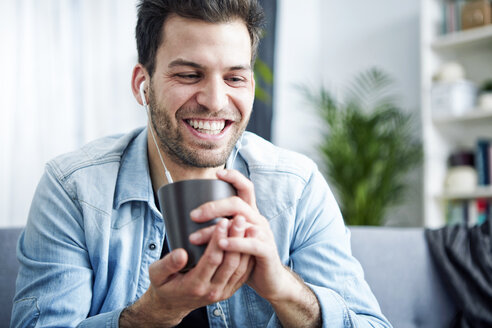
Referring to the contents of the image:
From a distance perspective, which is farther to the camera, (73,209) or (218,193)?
(73,209)

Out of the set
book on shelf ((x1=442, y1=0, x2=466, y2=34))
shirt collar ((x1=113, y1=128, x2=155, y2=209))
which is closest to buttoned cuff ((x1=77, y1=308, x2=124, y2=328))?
shirt collar ((x1=113, y1=128, x2=155, y2=209))

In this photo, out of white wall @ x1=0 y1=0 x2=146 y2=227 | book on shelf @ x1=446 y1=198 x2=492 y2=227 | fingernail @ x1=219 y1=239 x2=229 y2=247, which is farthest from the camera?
book on shelf @ x1=446 y1=198 x2=492 y2=227

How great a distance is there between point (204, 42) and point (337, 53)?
3.22m

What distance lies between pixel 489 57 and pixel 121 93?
2.34 m

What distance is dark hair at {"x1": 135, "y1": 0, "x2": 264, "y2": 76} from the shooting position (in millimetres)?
1099

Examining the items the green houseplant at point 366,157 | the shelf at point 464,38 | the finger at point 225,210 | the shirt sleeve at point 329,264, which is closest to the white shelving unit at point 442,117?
the shelf at point 464,38

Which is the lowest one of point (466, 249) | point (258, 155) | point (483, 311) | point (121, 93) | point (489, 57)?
point (483, 311)

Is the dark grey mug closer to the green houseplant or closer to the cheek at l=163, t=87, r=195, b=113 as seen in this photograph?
the cheek at l=163, t=87, r=195, b=113

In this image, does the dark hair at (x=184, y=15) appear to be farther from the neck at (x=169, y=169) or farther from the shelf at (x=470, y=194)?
the shelf at (x=470, y=194)

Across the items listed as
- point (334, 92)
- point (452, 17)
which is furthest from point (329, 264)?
point (334, 92)

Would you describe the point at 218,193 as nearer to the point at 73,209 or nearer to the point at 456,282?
the point at 73,209

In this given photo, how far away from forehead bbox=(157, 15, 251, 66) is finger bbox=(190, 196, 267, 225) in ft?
1.39

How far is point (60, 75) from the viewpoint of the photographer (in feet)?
8.87

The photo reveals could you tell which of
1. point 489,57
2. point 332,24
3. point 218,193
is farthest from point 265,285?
point 332,24
